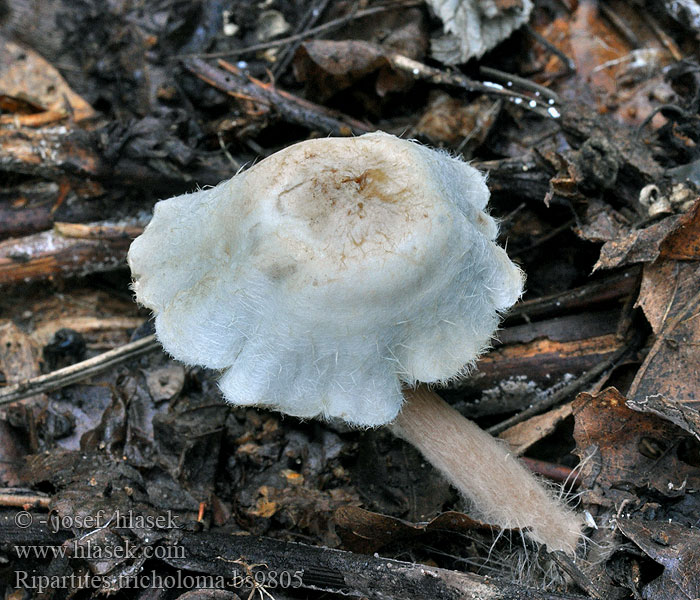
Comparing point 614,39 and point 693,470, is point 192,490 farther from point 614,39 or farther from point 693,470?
point 614,39

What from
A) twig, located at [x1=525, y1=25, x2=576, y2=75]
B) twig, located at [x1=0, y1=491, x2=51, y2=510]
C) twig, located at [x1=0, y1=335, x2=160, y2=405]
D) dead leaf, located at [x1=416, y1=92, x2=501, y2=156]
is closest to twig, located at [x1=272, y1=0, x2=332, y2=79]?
dead leaf, located at [x1=416, y1=92, x2=501, y2=156]

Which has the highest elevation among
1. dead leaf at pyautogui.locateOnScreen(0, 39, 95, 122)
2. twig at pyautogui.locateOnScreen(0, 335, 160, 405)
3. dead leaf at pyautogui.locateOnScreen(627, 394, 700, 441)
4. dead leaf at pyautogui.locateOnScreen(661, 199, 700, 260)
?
dead leaf at pyautogui.locateOnScreen(661, 199, 700, 260)

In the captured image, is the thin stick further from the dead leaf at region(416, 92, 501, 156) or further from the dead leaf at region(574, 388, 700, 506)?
the dead leaf at region(574, 388, 700, 506)

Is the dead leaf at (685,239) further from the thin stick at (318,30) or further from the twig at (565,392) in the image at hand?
the thin stick at (318,30)

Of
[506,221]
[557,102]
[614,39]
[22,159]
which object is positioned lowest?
[22,159]

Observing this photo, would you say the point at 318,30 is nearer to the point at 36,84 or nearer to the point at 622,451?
the point at 36,84

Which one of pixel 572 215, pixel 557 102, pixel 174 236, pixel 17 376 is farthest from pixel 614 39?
pixel 17 376
